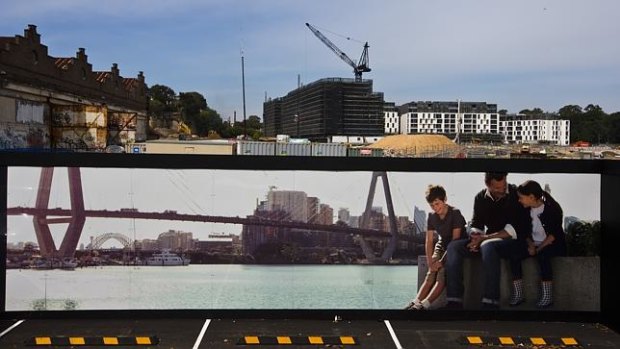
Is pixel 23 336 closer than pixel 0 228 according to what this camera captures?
Yes

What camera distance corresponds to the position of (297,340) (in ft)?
30.5

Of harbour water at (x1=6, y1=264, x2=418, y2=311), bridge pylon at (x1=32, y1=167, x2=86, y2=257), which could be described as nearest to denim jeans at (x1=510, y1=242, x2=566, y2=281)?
harbour water at (x1=6, y1=264, x2=418, y2=311)

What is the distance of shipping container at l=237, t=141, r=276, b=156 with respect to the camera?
28.4 m

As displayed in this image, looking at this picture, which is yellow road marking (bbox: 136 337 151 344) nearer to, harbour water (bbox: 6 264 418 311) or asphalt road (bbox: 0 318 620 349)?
asphalt road (bbox: 0 318 620 349)

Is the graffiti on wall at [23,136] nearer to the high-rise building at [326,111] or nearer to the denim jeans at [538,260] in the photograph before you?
the denim jeans at [538,260]

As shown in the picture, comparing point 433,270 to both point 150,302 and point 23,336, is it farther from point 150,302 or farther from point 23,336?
point 23,336

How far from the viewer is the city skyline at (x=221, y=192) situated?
10336 mm

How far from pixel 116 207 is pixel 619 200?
28.2ft

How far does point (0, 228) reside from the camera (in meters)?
10.2

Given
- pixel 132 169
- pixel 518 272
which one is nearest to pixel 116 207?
pixel 132 169

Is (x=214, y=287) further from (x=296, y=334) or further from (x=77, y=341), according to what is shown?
(x=77, y=341)

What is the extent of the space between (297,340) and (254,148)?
840 inches

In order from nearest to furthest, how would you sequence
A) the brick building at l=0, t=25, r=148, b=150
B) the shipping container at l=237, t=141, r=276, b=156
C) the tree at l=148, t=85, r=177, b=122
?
the shipping container at l=237, t=141, r=276, b=156 → the brick building at l=0, t=25, r=148, b=150 → the tree at l=148, t=85, r=177, b=122

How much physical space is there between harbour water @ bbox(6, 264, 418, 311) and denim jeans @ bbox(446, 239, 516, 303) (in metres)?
0.66
